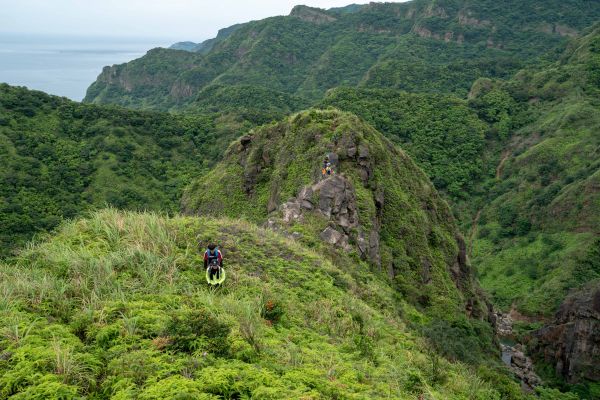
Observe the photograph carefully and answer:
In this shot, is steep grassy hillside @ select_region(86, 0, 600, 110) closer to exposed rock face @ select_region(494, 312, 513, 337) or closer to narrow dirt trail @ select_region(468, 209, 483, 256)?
narrow dirt trail @ select_region(468, 209, 483, 256)

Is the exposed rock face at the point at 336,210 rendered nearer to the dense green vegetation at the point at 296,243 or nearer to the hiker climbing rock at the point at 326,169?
the dense green vegetation at the point at 296,243

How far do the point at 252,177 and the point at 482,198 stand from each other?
182 ft

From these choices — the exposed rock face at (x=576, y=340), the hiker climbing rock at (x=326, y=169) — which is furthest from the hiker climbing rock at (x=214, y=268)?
the exposed rock face at (x=576, y=340)

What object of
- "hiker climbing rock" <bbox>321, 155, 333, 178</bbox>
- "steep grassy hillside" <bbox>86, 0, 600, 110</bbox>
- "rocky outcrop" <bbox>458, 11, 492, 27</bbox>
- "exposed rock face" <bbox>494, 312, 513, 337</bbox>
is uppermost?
"rocky outcrop" <bbox>458, 11, 492, 27</bbox>

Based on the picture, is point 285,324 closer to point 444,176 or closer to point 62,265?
point 62,265

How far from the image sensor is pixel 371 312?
44.7 feet

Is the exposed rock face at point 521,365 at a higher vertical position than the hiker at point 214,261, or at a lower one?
lower

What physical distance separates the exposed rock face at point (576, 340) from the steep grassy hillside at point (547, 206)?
957 cm

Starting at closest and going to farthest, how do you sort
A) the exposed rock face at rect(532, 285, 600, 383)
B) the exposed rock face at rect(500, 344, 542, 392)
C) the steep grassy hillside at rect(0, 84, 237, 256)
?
the exposed rock face at rect(532, 285, 600, 383) < the exposed rock face at rect(500, 344, 542, 392) < the steep grassy hillside at rect(0, 84, 237, 256)

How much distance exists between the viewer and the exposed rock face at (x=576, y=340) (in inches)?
1412

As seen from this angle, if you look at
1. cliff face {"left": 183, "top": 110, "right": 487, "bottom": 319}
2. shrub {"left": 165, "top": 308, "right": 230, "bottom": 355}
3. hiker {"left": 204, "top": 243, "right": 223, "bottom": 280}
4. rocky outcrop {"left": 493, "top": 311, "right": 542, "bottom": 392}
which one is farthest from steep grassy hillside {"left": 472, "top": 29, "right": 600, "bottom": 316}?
shrub {"left": 165, "top": 308, "right": 230, "bottom": 355}

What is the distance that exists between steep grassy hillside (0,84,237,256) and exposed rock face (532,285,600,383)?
44566 millimetres

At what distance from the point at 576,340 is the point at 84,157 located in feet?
213

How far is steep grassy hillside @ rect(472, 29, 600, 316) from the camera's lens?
53.0 metres
